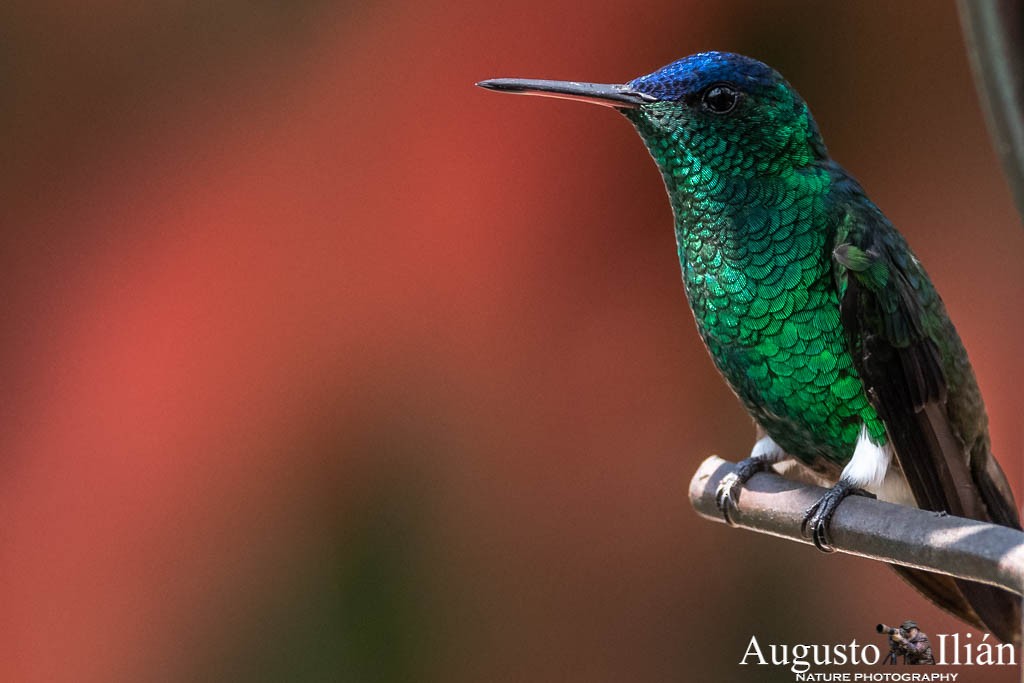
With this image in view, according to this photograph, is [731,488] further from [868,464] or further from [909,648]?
[909,648]

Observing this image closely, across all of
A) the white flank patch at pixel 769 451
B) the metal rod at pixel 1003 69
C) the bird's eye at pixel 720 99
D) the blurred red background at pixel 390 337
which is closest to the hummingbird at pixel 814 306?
the bird's eye at pixel 720 99

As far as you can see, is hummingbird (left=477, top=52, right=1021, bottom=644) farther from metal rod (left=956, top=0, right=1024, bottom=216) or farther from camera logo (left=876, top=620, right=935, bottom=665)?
metal rod (left=956, top=0, right=1024, bottom=216)

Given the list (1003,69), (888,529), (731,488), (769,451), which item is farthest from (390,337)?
(1003,69)

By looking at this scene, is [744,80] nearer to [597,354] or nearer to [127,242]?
[597,354]

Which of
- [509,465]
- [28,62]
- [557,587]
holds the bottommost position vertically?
[557,587]

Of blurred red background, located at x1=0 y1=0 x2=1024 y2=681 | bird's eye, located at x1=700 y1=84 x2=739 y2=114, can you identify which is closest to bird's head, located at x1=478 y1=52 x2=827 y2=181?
bird's eye, located at x1=700 y1=84 x2=739 y2=114

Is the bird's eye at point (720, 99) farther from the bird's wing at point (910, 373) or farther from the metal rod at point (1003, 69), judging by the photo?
the metal rod at point (1003, 69)

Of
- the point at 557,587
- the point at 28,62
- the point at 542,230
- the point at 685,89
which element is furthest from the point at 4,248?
the point at 685,89
